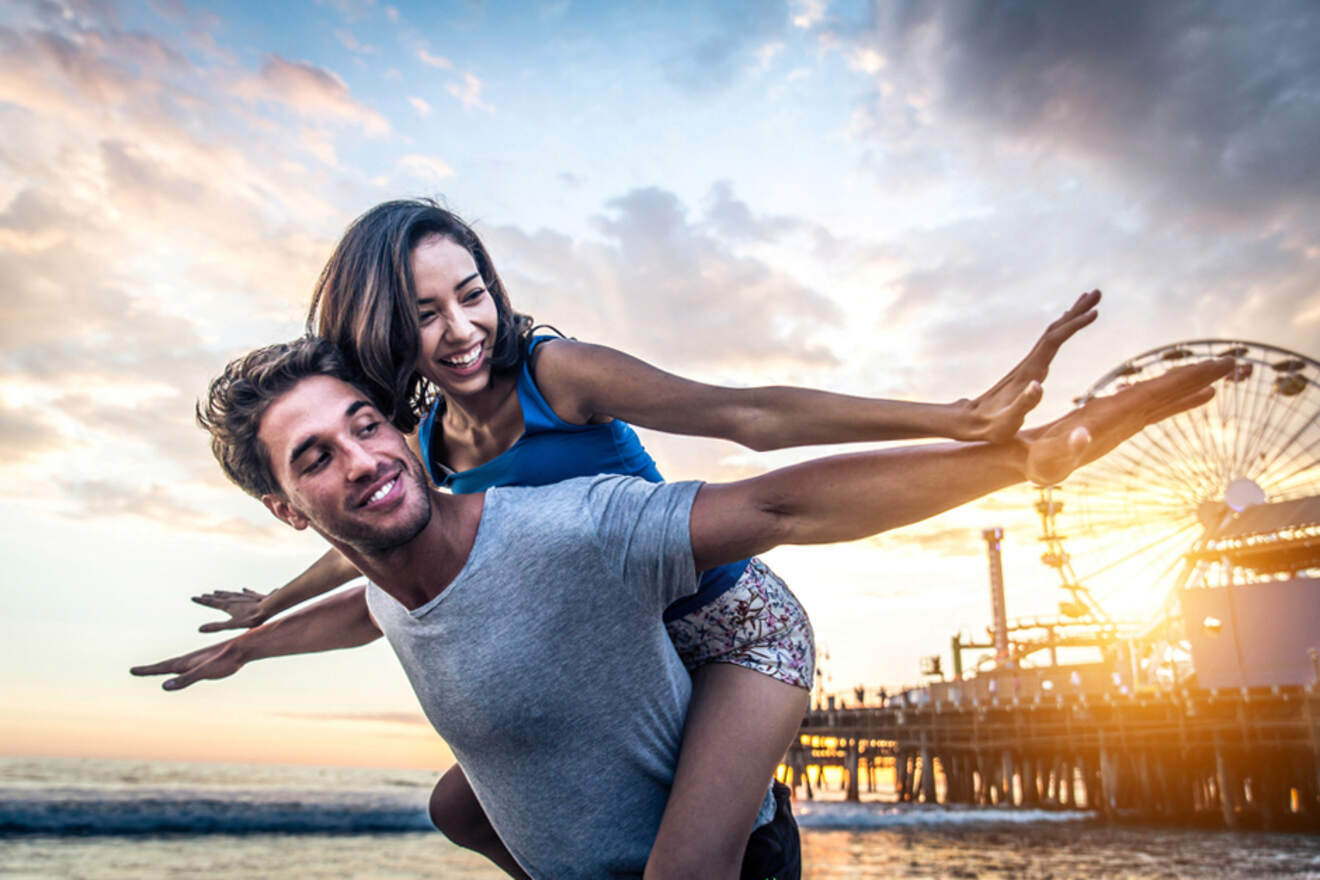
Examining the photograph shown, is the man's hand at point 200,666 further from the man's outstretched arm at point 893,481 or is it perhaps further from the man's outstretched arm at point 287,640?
the man's outstretched arm at point 893,481

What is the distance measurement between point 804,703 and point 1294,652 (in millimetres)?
41079

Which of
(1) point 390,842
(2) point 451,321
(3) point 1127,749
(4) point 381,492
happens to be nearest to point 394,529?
(4) point 381,492

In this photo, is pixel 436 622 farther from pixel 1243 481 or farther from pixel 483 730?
pixel 1243 481

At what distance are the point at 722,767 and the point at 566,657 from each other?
2.04ft

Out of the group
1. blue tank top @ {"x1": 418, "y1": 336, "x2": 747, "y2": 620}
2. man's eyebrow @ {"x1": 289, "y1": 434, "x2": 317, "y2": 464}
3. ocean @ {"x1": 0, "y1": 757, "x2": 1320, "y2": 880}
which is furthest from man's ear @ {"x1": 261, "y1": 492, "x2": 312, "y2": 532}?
ocean @ {"x1": 0, "y1": 757, "x2": 1320, "y2": 880}


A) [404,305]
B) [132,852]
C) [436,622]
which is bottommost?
[132,852]

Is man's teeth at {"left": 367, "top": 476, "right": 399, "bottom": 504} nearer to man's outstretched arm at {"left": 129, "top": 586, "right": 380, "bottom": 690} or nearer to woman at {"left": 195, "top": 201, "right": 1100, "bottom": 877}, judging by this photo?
woman at {"left": 195, "top": 201, "right": 1100, "bottom": 877}

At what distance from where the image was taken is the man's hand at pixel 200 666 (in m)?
3.26

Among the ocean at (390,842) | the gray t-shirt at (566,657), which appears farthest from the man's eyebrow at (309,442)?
the ocean at (390,842)

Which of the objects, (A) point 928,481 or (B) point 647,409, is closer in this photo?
(A) point 928,481

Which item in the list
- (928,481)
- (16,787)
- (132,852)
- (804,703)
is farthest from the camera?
(16,787)

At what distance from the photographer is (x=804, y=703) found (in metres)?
2.95

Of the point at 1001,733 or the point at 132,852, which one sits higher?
the point at 1001,733

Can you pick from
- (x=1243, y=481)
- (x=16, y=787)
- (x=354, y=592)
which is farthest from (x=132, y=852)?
(x=1243, y=481)
